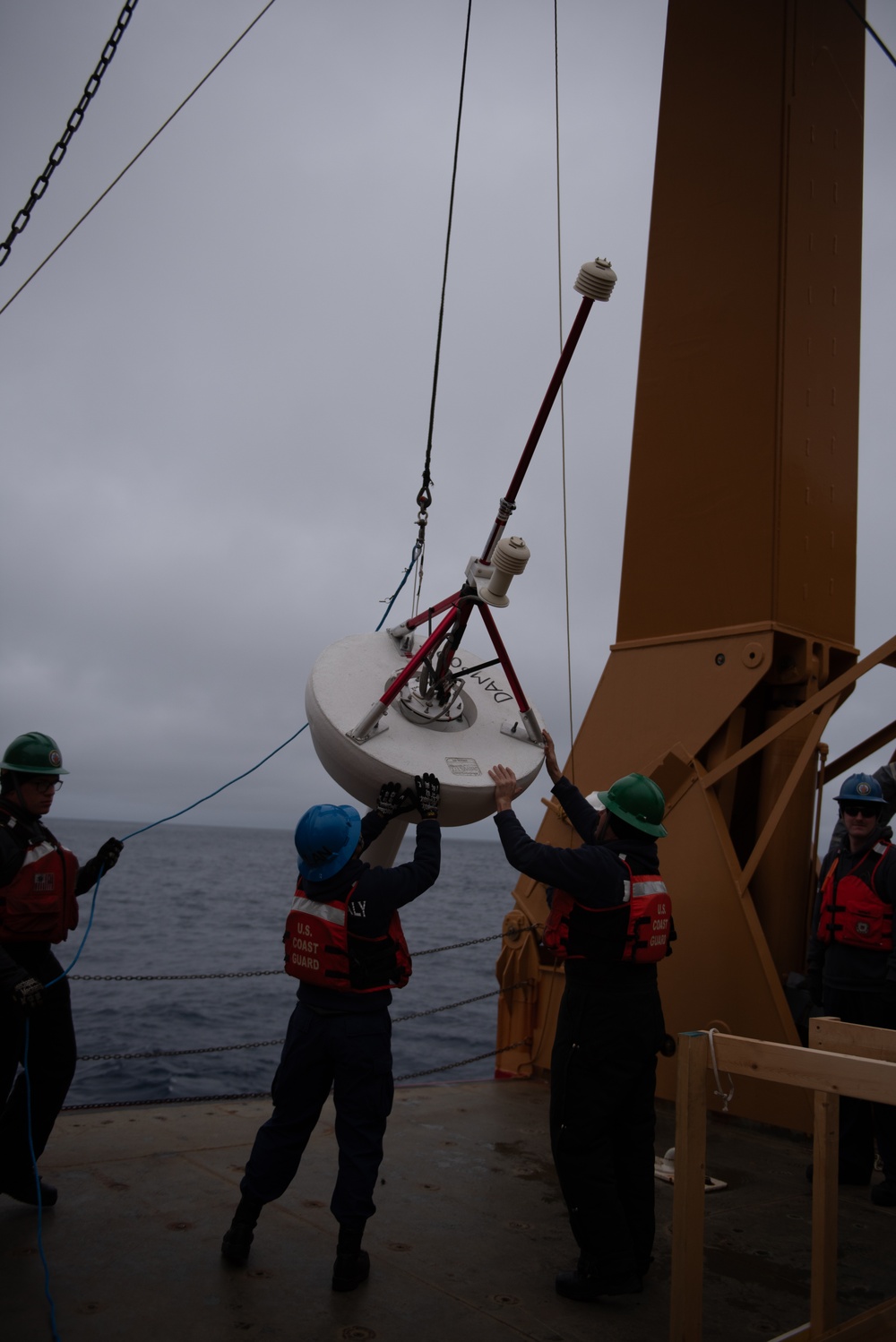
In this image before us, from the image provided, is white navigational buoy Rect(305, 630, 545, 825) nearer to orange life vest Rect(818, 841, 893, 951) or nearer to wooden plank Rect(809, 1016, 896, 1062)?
wooden plank Rect(809, 1016, 896, 1062)

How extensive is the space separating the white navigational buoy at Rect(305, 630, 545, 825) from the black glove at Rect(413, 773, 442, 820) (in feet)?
0.21

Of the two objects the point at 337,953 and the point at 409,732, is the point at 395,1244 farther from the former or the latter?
the point at 409,732

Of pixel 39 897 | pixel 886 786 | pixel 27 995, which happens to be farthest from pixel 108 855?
pixel 886 786

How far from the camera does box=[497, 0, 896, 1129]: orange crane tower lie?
573 cm

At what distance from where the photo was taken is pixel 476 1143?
4.94m

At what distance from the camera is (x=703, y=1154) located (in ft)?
8.93

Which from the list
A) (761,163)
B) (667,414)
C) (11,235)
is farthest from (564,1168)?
(761,163)

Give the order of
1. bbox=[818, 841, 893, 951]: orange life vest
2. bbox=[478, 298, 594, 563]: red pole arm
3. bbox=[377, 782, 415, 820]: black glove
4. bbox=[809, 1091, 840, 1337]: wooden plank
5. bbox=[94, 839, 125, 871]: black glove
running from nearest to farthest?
1. bbox=[809, 1091, 840, 1337]: wooden plank
2. bbox=[377, 782, 415, 820]: black glove
3. bbox=[478, 298, 594, 563]: red pole arm
4. bbox=[94, 839, 125, 871]: black glove
5. bbox=[818, 841, 893, 951]: orange life vest

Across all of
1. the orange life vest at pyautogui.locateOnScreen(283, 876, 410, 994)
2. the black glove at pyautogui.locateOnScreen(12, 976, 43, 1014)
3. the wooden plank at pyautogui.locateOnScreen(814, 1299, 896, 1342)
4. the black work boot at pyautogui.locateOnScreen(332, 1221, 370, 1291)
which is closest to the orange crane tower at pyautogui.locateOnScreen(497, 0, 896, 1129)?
the orange life vest at pyautogui.locateOnScreen(283, 876, 410, 994)

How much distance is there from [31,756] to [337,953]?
5.05 ft

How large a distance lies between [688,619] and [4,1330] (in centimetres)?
484

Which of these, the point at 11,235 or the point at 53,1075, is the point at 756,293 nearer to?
the point at 11,235

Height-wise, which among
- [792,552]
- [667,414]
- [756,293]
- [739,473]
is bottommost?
[792,552]

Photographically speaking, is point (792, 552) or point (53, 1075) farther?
point (792, 552)
